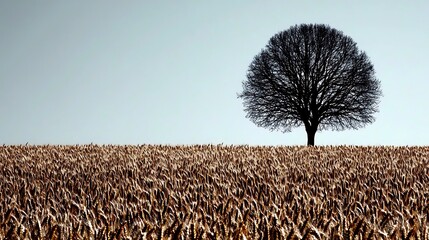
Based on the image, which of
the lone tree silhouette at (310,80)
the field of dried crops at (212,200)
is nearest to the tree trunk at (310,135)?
the lone tree silhouette at (310,80)

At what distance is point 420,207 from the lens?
25.7 ft

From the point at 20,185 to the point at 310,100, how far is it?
3499 cm

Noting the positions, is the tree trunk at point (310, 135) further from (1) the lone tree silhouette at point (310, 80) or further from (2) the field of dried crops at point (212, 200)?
(2) the field of dried crops at point (212, 200)

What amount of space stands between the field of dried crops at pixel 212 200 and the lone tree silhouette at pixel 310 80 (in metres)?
26.2

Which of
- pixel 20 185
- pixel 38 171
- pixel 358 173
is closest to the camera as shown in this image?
pixel 20 185

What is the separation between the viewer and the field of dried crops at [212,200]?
477 centimetres

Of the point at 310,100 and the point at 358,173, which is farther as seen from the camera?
the point at 310,100

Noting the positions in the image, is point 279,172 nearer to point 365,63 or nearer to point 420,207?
point 420,207

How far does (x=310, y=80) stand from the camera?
44.8 metres

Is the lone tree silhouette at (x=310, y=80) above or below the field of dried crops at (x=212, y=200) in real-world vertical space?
above

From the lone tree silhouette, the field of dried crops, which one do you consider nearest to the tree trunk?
the lone tree silhouette

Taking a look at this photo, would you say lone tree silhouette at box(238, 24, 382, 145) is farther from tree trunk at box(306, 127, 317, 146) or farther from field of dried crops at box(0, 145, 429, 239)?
field of dried crops at box(0, 145, 429, 239)

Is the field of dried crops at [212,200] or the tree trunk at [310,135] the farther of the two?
the tree trunk at [310,135]

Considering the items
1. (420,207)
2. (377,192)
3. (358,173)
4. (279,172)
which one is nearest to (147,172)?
(279,172)
